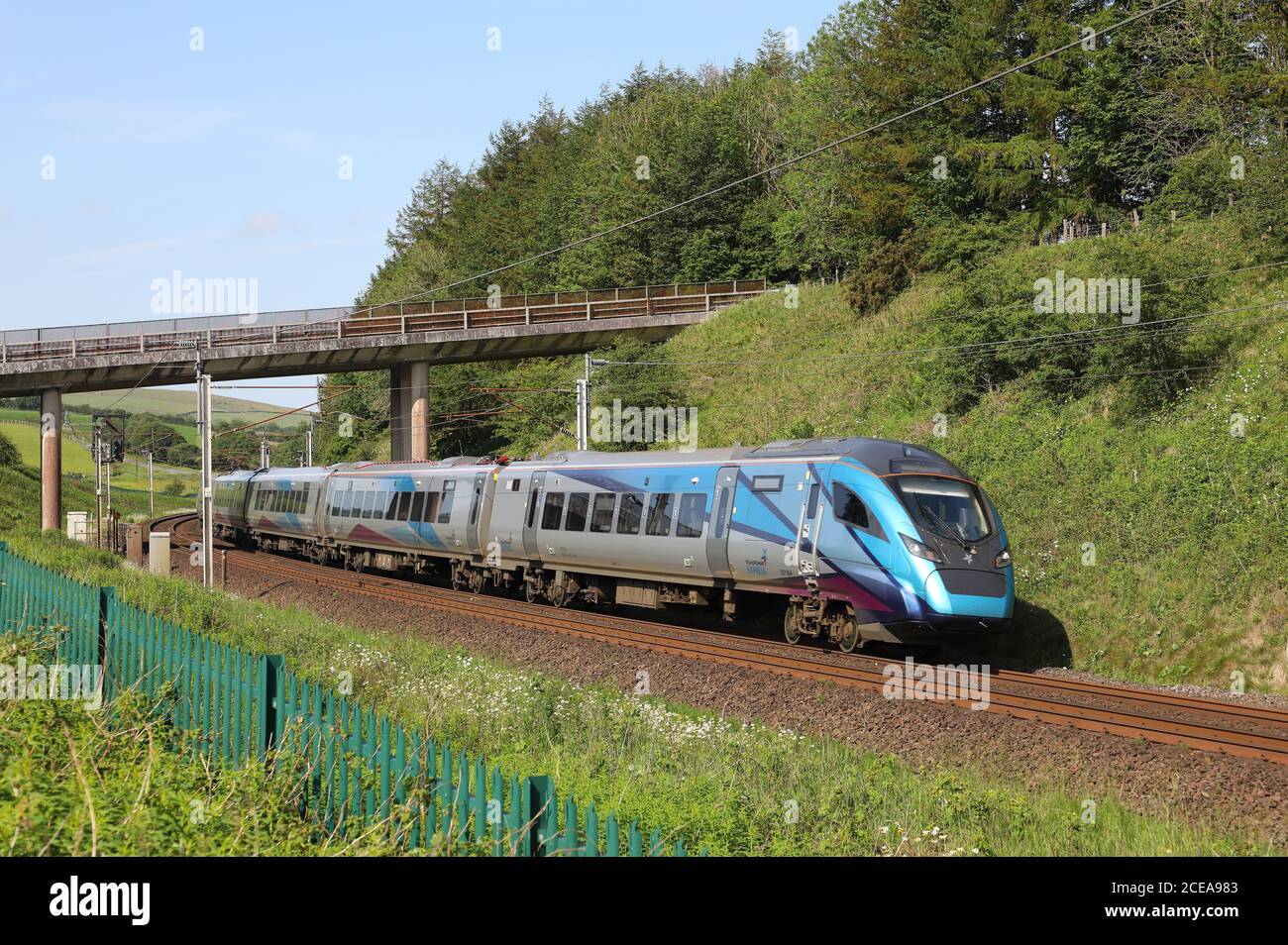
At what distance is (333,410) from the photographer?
91438 mm

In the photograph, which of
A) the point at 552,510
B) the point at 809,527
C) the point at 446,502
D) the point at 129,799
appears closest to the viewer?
the point at 129,799

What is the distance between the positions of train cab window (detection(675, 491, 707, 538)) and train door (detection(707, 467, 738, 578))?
304 mm

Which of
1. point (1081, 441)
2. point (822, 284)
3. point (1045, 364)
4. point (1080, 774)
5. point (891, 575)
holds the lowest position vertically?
point (1080, 774)

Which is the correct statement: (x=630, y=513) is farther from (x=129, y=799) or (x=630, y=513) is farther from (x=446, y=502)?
(x=129, y=799)

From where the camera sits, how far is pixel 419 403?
4588 centimetres

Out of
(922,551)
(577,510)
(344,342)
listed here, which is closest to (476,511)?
(577,510)

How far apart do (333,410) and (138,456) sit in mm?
51168

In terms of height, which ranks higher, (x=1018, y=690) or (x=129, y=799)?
(x=129, y=799)

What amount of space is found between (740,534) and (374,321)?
94.4 ft

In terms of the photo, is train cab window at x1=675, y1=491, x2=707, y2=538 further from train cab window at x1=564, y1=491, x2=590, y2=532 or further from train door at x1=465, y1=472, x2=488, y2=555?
train door at x1=465, y1=472, x2=488, y2=555

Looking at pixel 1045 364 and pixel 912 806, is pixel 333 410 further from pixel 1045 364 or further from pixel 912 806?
pixel 912 806

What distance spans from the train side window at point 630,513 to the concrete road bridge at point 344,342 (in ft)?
65.9

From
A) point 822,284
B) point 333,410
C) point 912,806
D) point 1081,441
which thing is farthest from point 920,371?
point 333,410

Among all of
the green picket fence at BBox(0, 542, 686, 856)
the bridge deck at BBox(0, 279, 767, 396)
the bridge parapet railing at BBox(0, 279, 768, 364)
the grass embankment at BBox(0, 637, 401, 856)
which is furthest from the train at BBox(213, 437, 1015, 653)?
the bridge deck at BBox(0, 279, 767, 396)
